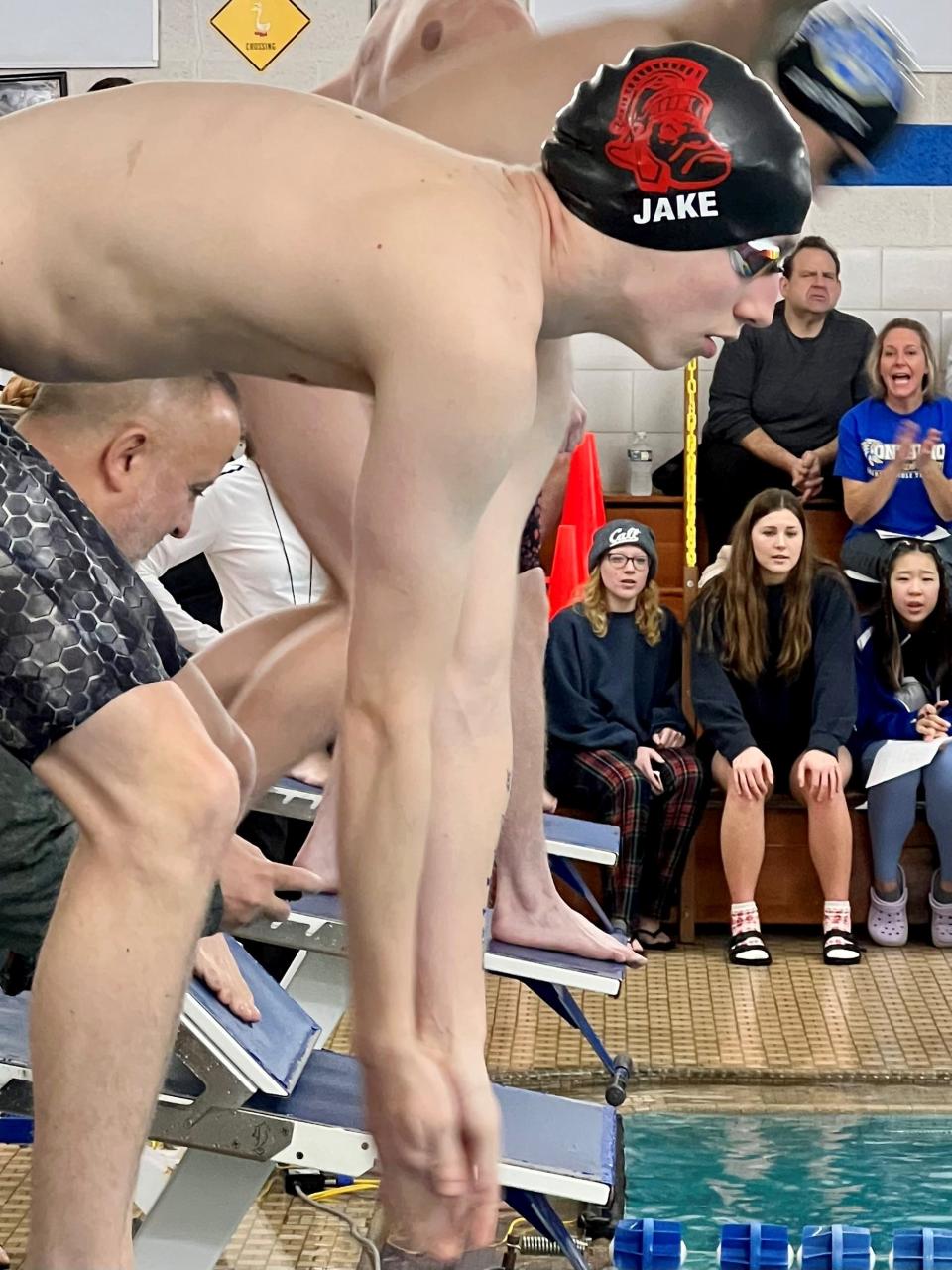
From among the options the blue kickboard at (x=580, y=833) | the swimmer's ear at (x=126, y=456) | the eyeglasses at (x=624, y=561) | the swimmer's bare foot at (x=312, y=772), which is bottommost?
the swimmer's ear at (x=126, y=456)

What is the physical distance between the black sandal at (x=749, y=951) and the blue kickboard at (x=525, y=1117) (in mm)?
2341

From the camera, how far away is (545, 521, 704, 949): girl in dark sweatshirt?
5.68 m

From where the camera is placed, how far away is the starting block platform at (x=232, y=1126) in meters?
2.53

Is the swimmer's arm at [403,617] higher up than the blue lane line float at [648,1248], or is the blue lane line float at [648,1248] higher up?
the swimmer's arm at [403,617]

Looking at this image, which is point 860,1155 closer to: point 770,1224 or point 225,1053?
point 770,1224

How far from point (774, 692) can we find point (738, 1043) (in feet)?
4.88

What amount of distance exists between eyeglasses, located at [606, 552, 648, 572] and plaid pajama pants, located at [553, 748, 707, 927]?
564 mm

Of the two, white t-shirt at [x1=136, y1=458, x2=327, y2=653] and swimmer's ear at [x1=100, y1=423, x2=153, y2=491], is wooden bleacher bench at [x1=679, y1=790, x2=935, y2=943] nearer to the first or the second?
white t-shirt at [x1=136, y1=458, x2=327, y2=653]

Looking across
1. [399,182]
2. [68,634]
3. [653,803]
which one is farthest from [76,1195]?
[653,803]

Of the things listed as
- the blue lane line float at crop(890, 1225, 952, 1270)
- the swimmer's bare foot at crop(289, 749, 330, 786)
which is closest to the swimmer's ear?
the swimmer's bare foot at crop(289, 749, 330, 786)

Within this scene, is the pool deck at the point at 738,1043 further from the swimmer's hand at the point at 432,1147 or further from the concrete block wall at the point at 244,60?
the concrete block wall at the point at 244,60

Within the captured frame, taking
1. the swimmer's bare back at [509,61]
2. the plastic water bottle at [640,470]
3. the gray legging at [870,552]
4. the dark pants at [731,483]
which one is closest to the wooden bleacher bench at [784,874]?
the gray legging at [870,552]

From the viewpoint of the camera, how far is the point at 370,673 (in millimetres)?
1677

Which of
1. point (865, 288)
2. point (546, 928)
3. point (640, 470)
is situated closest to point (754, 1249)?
point (546, 928)
